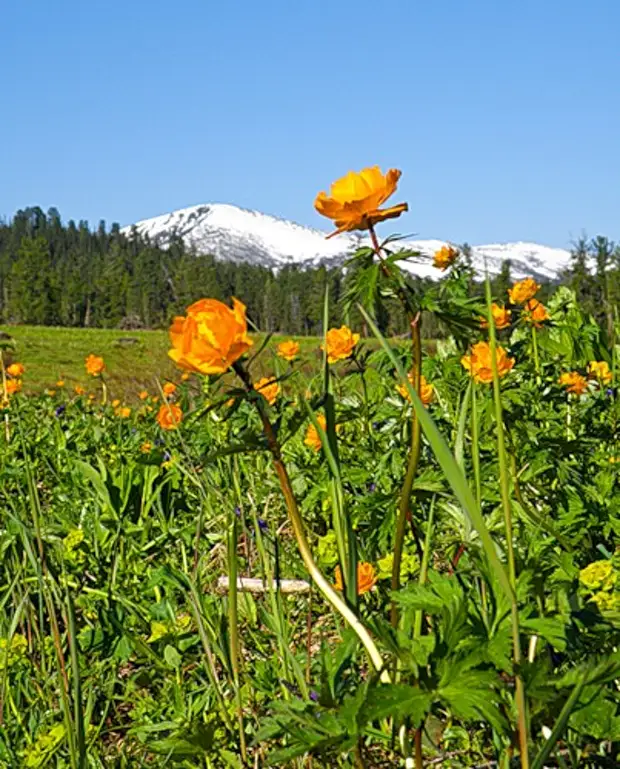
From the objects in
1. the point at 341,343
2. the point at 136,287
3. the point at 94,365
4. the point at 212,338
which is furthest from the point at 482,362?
the point at 136,287

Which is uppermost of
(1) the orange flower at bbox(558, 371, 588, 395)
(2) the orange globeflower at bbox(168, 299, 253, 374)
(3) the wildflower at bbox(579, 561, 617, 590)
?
(2) the orange globeflower at bbox(168, 299, 253, 374)

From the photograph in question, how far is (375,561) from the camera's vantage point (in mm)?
1909

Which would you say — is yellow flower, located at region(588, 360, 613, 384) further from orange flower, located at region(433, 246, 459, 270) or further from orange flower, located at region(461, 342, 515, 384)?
orange flower, located at region(461, 342, 515, 384)

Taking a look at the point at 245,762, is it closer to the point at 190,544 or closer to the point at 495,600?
the point at 495,600

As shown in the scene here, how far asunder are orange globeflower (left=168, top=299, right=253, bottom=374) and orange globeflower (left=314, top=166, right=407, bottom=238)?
0.25 meters

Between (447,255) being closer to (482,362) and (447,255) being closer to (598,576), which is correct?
(482,362)

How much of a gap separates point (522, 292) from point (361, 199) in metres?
1.84

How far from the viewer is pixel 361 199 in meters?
1.12

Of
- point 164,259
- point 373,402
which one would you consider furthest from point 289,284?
point 373,402

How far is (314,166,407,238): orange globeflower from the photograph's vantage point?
3.67ft

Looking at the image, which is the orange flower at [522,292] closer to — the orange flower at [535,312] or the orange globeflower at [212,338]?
the orange flower at [535,312]

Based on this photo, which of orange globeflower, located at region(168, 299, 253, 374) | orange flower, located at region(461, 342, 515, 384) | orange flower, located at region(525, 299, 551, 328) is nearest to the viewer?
orange globeflower, located at region(168, 299, 253, 374)

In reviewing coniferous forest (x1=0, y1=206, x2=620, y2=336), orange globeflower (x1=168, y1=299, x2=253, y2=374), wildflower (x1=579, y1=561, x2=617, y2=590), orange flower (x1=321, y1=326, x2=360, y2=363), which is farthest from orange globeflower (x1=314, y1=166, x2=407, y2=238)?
coniferous forest (x1=0, y1=206, x2=620, y2=336)

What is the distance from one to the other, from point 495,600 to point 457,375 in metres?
1.62
